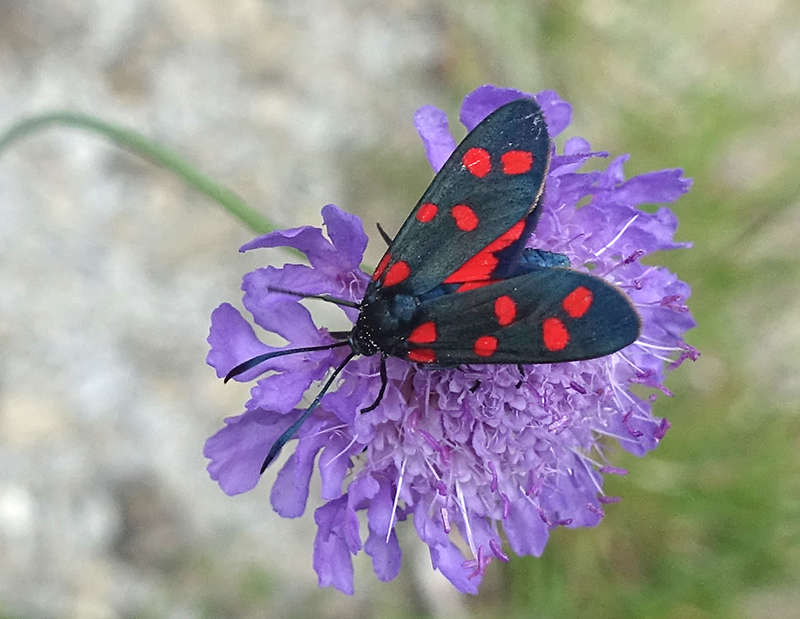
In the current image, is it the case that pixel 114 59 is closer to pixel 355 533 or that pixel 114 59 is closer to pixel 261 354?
pixel 261 354

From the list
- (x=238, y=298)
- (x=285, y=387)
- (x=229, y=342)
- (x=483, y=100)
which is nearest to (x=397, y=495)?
(x=285, y=387)

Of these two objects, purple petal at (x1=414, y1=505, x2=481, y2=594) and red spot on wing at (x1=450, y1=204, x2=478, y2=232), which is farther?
purple petal at (x1=414, y1=505, x2=481, y2=594)

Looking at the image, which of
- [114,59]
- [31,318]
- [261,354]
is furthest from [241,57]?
[261,354]

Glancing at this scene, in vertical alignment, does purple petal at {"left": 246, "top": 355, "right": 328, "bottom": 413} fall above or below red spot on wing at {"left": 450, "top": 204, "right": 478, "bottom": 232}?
below

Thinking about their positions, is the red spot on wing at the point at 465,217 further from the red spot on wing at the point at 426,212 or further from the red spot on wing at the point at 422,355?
the red spot on wing at the point at 422,355

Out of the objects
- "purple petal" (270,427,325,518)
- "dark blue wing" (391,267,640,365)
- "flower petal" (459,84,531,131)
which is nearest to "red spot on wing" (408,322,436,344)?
"dark blue wing" (391,267,640,365)

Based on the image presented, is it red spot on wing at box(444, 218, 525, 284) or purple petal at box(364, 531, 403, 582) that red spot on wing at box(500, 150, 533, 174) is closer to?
red spot on wing at box(444, 218, 525, 284)

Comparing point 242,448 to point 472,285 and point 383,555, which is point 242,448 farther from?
point 472,285
